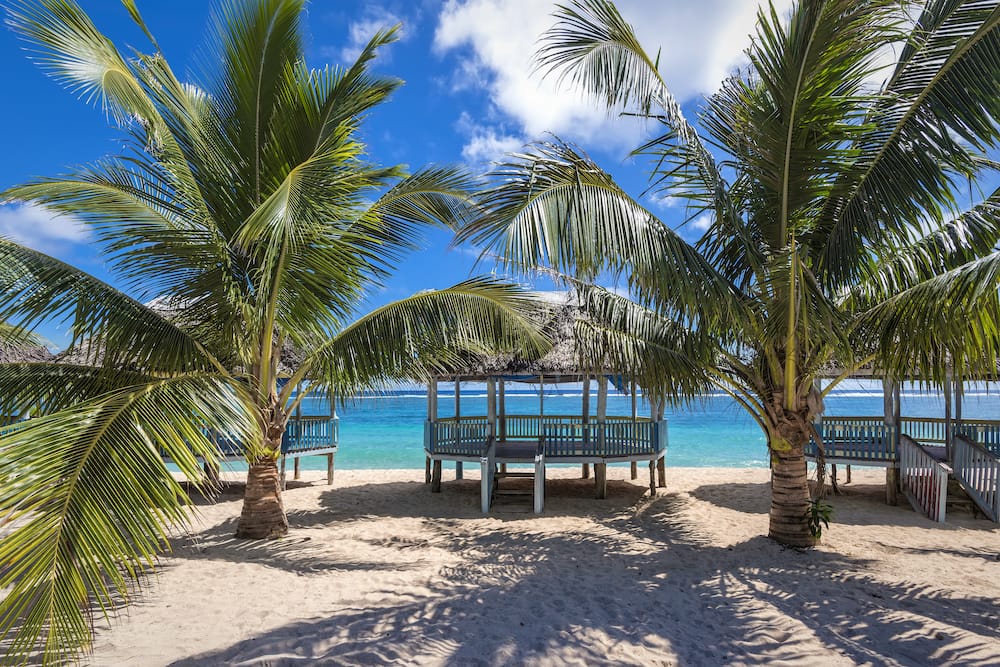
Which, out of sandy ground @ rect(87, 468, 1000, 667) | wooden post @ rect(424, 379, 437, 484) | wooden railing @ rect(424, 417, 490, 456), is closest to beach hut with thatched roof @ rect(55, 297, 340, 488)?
wooden post @ rect(424, 379, 437, 484)

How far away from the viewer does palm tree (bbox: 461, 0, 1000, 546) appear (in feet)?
16.8

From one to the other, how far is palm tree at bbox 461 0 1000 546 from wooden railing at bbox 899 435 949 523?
3.71 m

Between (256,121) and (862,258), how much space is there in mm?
6951

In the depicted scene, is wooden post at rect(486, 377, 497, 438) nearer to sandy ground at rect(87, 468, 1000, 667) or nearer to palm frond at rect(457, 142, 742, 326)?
sandy ground at rect(87, 468, 1000, 667)

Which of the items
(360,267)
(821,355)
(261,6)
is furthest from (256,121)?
(821,355)

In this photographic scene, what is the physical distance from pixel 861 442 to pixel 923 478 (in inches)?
41.5

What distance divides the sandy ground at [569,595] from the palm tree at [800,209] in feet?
4.55

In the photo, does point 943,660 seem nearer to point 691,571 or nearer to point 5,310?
point 691,571

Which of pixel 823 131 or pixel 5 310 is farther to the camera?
pixel 823 131

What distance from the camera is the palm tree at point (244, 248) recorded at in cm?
525

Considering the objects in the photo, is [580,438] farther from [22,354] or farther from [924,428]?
[22,354]

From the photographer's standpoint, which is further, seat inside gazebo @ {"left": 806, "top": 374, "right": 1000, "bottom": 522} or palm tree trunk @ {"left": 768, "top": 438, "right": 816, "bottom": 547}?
seat inside gazebo @ {"left": 806, "top": 374, "right": 1000, "bottom": 522}

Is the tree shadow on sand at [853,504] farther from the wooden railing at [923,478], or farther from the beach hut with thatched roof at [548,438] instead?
the beach hut with thatched roof at [548,438]

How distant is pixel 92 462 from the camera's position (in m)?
3.08
